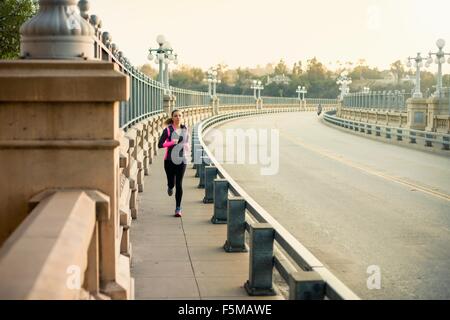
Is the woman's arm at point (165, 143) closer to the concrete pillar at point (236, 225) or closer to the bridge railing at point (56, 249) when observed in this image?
the concrete pillar at point (236, 225)

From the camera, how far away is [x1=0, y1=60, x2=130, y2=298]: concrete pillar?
4.53 m

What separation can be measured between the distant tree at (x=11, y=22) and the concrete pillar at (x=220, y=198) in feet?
124

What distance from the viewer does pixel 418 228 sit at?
1313 cm

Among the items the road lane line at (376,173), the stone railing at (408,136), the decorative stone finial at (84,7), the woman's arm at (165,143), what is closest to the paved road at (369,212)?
the road lane line at (376,173)

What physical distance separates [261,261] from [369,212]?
24.5ft

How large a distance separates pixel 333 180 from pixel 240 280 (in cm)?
1263

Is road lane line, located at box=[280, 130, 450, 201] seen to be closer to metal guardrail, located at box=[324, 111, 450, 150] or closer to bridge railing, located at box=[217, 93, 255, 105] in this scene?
metal guardrail, located at box=[324, 111, 450, 150]

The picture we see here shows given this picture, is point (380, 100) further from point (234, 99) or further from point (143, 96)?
point (143, 96)

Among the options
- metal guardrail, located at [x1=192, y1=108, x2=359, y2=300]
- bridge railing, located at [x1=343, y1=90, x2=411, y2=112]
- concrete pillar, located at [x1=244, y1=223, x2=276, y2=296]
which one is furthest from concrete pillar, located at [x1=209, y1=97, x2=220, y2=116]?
concrete pillar, located at [x1=244, y1=223, x2=276, y2=296]

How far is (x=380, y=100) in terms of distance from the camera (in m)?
63.7

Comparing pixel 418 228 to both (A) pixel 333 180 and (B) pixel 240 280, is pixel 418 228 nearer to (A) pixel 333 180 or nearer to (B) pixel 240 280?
(B) pixel 240 280

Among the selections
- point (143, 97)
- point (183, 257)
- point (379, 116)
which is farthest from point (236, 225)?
point (379, 116)

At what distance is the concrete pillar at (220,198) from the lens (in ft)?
40.2
